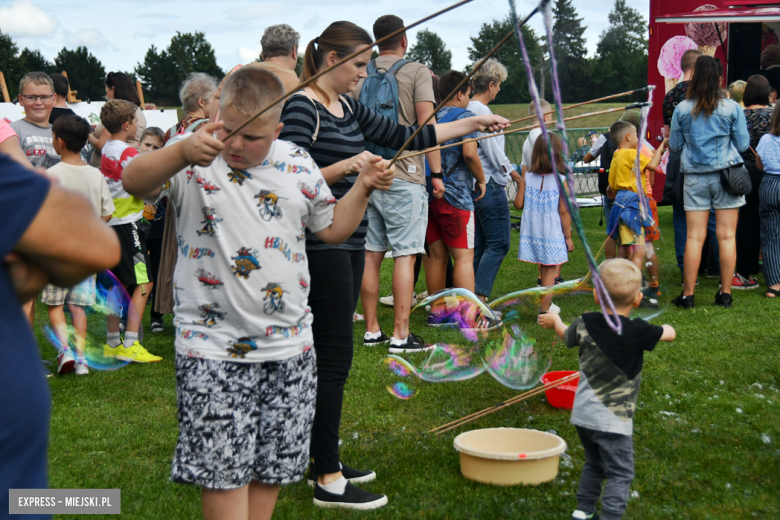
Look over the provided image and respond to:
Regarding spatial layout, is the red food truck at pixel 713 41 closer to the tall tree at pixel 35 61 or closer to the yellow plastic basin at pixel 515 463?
the yellow plastic basin at pixel 515 463

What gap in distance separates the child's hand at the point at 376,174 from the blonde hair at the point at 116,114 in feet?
12.0

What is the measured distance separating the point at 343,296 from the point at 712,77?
4.68 meters

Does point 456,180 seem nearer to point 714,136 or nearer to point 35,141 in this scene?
point 714,136

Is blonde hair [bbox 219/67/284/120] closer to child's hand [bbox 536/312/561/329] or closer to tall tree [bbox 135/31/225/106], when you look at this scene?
child's hand [bbox 536/312/561/329]

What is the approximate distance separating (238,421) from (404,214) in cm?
306

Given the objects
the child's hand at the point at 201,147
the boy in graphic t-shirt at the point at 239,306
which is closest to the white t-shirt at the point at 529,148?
the boy in graphic t-shirt at the point at 239,306

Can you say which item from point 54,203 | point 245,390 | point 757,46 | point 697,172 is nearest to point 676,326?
point 697,172

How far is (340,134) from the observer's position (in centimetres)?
298

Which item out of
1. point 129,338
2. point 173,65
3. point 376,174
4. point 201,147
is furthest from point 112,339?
point 173,65

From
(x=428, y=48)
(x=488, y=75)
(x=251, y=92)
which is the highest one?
(x=428, y=48)

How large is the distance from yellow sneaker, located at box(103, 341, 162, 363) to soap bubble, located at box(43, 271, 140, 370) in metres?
0.02

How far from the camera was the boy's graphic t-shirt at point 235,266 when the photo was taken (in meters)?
2.12

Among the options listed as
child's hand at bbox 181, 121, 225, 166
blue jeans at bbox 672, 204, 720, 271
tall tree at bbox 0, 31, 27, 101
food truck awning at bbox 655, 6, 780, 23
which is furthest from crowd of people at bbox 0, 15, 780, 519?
Result: tall tree at bbox 0, 31, 27, 101

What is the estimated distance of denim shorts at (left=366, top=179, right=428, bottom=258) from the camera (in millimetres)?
4977
